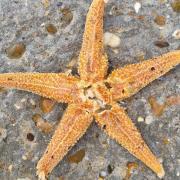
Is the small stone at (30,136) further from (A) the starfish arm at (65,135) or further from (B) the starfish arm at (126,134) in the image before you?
(B) the starfish arm at (126,134)

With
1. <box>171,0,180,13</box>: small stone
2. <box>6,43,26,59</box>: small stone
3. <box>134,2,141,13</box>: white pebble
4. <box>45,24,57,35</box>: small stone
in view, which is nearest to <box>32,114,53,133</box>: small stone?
<box>6,43,26,59</box>: small stone

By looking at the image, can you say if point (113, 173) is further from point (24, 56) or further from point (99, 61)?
point (24, 56)

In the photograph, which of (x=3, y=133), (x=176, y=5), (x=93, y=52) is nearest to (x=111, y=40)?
(x=93, y=52)

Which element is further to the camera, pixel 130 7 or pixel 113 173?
pixel 130 7

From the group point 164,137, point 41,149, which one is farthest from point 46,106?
point 164,137

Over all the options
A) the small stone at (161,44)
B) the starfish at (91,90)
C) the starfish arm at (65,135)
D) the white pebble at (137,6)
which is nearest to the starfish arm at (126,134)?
the starfish at (91,90)
